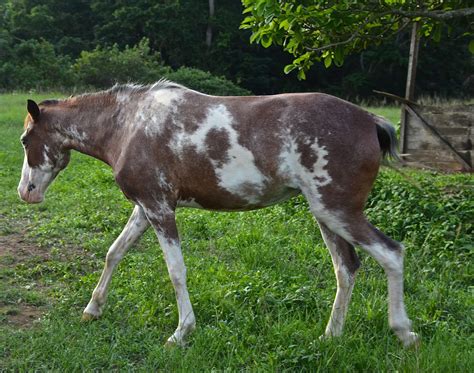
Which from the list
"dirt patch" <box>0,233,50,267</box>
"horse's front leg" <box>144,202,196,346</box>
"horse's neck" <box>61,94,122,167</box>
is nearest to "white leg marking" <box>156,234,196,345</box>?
"horse's front leg" <box>144,202,196,346</box>

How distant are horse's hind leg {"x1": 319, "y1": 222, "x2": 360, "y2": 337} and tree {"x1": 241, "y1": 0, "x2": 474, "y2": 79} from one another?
228cm

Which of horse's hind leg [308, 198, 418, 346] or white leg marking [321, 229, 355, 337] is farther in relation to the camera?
white leg marking [321, 229, 355, 337]

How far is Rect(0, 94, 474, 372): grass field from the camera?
12.6 feet

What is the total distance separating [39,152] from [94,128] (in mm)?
541

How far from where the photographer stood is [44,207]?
832 centimetres

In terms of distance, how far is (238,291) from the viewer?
4.86 metres

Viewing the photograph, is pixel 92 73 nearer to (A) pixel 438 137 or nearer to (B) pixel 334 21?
(A) pixel 438 137

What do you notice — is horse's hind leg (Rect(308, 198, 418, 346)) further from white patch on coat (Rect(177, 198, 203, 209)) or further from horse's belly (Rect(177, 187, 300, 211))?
white patch on coat (Rect(177, 198, 203, 209))

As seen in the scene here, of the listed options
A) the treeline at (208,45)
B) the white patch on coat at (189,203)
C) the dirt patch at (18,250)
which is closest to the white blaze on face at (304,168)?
the white patch on coat at (189,203)

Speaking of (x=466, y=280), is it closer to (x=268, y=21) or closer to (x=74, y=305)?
(x=268, y=21)

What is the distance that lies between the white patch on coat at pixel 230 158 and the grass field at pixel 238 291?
957 mm

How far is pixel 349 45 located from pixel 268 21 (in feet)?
5.57

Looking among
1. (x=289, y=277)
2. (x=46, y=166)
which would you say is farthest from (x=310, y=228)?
(x=46, y=166)

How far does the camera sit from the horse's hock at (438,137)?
1008 centimetres
